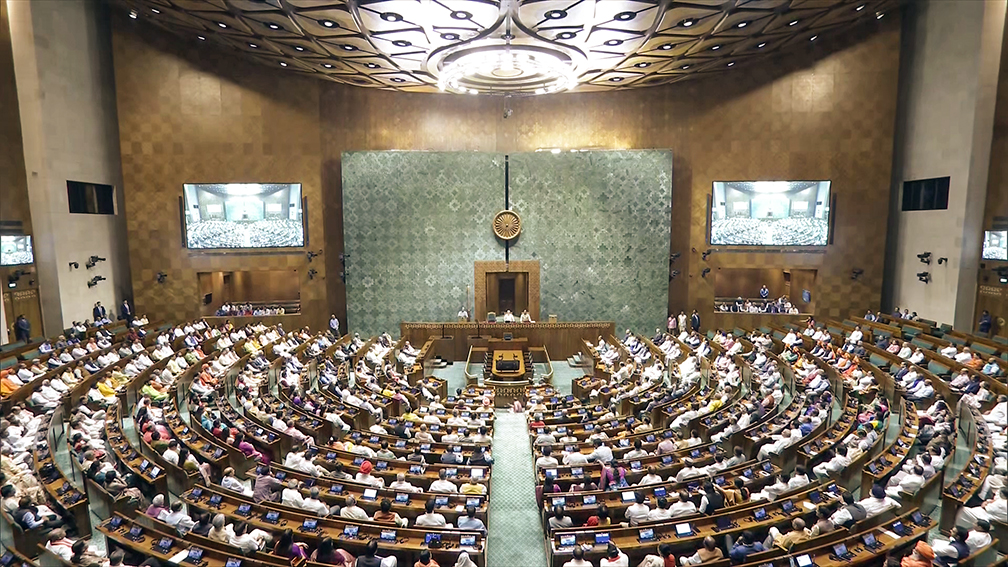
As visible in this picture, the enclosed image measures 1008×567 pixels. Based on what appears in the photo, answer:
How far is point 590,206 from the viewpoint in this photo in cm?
2294

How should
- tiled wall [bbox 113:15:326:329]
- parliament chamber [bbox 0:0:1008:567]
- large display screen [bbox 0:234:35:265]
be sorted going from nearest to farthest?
parliament chamber [bbox 0:0:1008:567]
large display screen [bbox 0:234:35:265]
tiled wall [bbox 113:15:326:329]

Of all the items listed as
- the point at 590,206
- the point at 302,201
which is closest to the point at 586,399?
the point at 590,206

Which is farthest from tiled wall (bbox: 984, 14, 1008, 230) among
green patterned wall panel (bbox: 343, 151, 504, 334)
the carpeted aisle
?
green patterned wall panel (bbox: 343, 151, 504, 334)

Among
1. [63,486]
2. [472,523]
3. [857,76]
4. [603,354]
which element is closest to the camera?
[472,523]

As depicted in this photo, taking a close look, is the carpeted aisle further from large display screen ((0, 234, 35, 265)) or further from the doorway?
large display screen ((0, 234, 35, 265))

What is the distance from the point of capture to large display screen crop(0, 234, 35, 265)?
51.3 ft

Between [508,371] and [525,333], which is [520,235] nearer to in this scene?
[525,333]

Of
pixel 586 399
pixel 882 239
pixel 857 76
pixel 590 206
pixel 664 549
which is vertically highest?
pixel 857 76

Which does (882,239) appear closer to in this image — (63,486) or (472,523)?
(472,523)

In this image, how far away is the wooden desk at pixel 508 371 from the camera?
641 inches

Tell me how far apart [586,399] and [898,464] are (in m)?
7.90

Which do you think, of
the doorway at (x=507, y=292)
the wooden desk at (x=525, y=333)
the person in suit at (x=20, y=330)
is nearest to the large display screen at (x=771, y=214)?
the wooden desk at (x=525, y=333)

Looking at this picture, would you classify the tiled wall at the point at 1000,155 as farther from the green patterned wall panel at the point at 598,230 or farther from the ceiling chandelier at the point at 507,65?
the ceiling chandelier at the point at 507,65

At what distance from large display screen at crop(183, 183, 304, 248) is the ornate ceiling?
5509 millimetres
